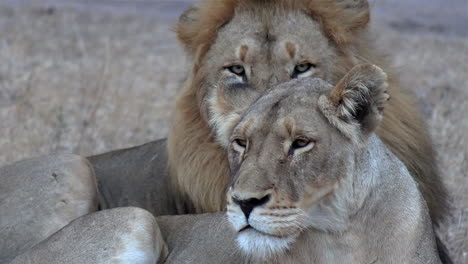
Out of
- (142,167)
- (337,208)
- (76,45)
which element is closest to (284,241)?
(337,208)

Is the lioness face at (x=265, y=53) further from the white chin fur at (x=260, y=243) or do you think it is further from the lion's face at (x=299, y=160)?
the white chin fur at (x=260, y=243)

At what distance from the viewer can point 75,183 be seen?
13.6 ft

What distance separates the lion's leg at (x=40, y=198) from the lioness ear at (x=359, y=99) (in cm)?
158

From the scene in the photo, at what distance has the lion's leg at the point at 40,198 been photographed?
399cm

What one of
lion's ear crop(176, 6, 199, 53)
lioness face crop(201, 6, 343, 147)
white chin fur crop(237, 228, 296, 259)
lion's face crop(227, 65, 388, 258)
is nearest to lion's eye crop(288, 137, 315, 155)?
lion's face crop(227, 65, 388, 258)

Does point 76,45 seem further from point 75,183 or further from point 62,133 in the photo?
point 75,183

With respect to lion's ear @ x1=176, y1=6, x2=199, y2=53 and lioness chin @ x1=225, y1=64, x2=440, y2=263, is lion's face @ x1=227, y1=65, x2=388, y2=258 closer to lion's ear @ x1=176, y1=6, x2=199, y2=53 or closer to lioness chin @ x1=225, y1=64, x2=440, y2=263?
lioness chin @ x1=225, y1=64, x2=440, y2=263

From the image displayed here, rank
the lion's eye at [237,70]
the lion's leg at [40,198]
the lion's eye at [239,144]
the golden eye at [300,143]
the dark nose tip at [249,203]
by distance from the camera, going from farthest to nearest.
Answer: the lion's leg at [40,198], the lion's eye at [237,70], the lion's eye at [239,144], the golden eye at [300,143], the dark nose tip at [249,203]

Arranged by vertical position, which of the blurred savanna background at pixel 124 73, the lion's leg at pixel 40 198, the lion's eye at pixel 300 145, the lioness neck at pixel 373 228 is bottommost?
the blurred savanna background at pixel 124 73

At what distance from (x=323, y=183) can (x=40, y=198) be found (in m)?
1.66

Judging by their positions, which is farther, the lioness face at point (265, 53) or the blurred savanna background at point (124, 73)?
the blurred savanna background at point (124, 73)

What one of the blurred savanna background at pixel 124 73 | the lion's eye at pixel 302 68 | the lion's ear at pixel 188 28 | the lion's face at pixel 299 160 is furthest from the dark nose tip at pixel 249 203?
the blurred savanna background at pixel 124 73

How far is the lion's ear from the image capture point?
4262 mm

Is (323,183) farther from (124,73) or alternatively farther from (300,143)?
(124,73)
